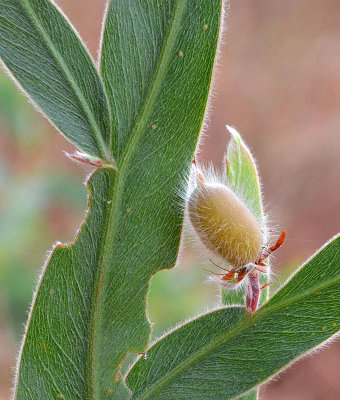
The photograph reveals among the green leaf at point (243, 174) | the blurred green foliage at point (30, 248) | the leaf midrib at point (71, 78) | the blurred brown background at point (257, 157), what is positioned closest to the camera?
the leaf midrib at point (71, 78)

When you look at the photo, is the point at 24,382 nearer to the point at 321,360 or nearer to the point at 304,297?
the point at 304,297

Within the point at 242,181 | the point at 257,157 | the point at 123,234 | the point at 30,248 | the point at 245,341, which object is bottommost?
the point at 245,341

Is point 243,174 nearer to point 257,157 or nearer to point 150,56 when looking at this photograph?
point 150,56

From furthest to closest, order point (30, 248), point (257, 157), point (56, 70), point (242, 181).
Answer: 1. point (257, 157)
2. point (30, 248)
3. point (242, 181)
4. point (56, 70)

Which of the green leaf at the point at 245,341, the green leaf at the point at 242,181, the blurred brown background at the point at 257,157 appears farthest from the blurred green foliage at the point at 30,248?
the green leaf at the point at 245,341

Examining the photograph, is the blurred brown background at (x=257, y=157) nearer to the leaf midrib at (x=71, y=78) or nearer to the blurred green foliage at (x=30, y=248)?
the blurred green foliage at (x=30, y=248)

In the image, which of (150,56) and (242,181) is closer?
(150,56)

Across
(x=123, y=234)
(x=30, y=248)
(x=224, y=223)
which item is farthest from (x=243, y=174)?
(x=30, y=248)
